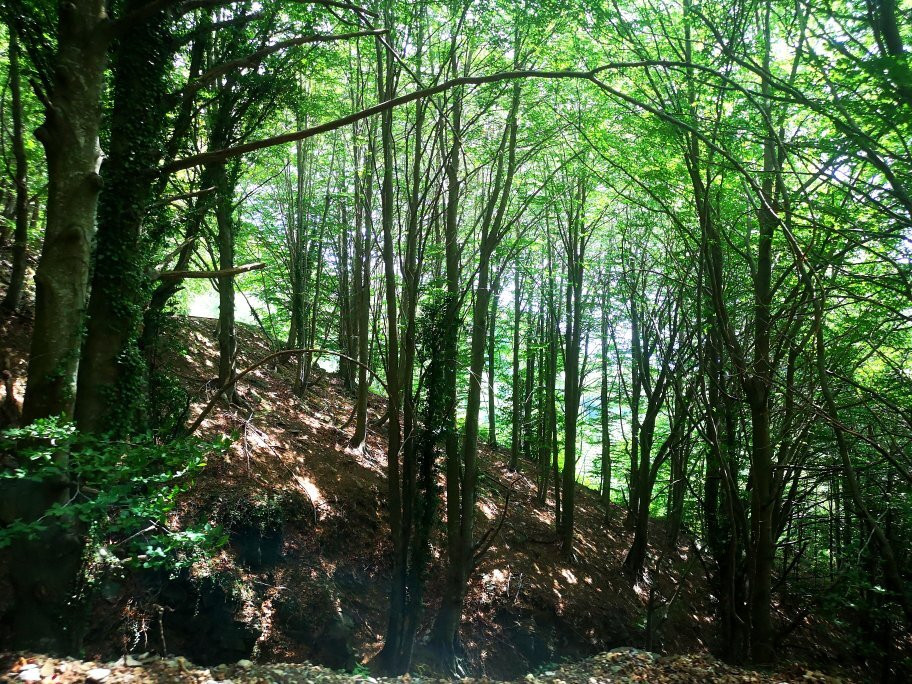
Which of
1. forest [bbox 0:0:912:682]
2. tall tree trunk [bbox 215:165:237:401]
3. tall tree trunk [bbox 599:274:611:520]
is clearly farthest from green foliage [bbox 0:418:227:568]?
tall tree trunk [bbox 599:274:611:520]

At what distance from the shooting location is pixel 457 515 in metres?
8.07

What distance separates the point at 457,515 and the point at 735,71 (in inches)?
278

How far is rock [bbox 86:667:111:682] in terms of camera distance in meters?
2.81

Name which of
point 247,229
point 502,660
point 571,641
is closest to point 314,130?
point 502,660

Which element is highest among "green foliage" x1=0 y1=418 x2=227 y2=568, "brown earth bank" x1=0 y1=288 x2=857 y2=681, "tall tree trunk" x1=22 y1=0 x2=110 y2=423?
"tall tree trunk" x1=22 y1=0 x2=110 y2=423

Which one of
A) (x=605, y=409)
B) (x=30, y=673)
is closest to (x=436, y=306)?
(x=30, y=673)

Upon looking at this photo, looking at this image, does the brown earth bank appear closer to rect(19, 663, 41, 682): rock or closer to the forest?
the forest

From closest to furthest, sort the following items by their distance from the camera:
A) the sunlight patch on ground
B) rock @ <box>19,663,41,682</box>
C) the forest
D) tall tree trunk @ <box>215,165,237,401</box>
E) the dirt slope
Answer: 1. rock @ <box>19,663,41,682</box>
2. the forest
3. the dirt slope
4. tall tree trunk @ <box>215,165,237,401</box>
5. the sunlight patch on ground

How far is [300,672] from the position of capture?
4.00m

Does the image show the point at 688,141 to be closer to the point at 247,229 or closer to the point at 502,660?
the point at 502,660

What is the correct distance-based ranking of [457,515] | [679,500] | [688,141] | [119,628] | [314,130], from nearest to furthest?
[314,130] → [119,628] → [688,141] → [457,515] → [679,500]

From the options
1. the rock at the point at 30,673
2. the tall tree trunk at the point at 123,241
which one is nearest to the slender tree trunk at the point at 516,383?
the tall tree trunk at the point at 123,241

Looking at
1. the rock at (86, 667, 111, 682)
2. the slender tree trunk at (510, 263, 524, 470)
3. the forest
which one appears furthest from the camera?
the slender tree trunk at (510, 263, 524, 470)

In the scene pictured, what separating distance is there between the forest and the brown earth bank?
0.21ft
